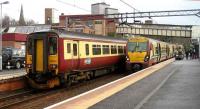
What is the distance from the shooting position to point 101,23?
86750 mm

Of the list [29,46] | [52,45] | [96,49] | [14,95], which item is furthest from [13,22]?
[14,95]

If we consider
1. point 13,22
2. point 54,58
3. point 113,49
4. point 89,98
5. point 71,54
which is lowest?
point 89,98

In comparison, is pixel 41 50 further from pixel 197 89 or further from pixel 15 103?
pixel 197 89

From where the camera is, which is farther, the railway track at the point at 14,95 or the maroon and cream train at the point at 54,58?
the maroon and cream train at the point at 54,58

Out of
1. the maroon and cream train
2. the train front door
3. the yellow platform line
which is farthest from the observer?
the train front door

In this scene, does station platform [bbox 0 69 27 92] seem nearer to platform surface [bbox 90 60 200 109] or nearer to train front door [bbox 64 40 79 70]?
train front door [bbox 64 40 79 70]

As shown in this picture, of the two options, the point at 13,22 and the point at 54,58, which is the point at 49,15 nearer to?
the point at 13,22

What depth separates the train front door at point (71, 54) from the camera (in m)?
22.2

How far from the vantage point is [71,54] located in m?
22.7

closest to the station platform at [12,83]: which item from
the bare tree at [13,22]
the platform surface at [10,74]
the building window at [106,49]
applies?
the platform surface at [10,74]

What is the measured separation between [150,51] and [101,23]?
173ft

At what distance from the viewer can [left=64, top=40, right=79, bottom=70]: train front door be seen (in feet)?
72.7

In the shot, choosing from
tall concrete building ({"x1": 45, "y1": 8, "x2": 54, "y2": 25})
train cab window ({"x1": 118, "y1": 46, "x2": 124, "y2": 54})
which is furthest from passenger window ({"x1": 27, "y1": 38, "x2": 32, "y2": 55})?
tall concrete building ({"x1": 45, "y1": 8, "x2": 54, "y2": 25})

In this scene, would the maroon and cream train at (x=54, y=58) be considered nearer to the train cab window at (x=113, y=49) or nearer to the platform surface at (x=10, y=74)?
the platform surface at (x=10, y=74)
